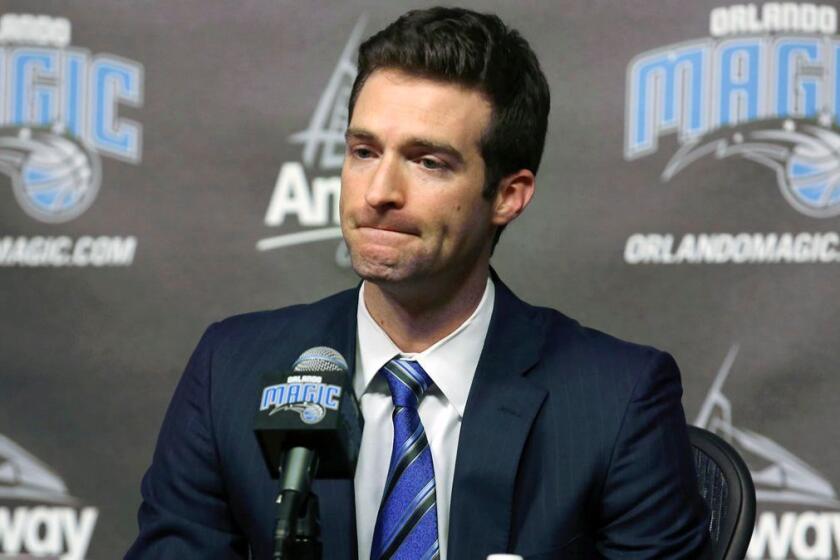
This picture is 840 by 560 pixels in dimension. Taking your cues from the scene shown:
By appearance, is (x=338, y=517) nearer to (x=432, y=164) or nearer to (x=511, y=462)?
(x=511, y=462)

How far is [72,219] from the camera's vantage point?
3719 mm

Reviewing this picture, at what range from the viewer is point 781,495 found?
349cm

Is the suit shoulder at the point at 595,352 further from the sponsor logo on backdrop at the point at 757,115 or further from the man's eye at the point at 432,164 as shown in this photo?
the sponsor logo on backdrop at the point at 757,115

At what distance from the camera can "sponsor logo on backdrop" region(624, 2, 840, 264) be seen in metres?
3.50

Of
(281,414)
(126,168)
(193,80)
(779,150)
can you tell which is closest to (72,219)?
(126,168)

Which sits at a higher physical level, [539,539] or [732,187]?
[732,187]

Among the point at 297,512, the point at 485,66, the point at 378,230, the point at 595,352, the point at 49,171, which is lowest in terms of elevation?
the point at 297,512

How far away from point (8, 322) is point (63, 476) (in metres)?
0.45

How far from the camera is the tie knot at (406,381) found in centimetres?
238

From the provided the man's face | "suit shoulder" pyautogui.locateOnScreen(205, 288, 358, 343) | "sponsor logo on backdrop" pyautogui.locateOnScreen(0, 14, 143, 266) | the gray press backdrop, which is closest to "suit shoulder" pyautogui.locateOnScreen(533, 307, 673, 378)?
the man's face

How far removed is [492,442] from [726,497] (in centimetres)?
46

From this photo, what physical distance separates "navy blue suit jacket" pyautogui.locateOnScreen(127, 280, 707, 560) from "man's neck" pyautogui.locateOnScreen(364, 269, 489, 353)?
0.07 meters

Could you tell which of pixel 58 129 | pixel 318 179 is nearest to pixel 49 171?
pixel 58 129

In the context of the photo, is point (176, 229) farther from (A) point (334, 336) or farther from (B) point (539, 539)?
(B) point (539, 539)
